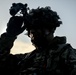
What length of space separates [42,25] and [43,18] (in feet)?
1.10

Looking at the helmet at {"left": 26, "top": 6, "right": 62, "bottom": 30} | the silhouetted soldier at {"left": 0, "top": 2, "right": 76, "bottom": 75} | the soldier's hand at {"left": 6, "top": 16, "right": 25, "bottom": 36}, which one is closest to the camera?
the silhouetted soldier at {"left": 0, "top": 2, "right": 76, "bottom": 75}

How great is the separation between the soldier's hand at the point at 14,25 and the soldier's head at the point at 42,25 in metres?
0.34

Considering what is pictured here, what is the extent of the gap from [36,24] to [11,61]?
1389mm

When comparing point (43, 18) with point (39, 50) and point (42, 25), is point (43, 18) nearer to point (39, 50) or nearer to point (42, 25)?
point (42, 25)

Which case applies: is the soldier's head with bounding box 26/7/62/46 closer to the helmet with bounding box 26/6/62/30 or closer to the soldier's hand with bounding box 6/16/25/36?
the helmet with bounding box 26/6/62/30

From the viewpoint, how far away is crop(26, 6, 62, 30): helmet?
6.32m

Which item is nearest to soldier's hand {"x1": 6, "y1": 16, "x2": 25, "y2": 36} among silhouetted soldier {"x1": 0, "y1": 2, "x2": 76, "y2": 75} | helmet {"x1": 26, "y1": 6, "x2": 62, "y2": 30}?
silhouetted soldier {"x1": 0, "y1": 2, "x2": 76, "y2": 75}

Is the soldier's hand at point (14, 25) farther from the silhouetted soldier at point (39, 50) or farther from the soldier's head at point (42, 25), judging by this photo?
the soldier's head at point (42, 25)

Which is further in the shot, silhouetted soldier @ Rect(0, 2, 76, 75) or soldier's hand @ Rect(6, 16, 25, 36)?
soldier's hand @ Rect(6, 16, 25, 36)

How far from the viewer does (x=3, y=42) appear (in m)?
5.88

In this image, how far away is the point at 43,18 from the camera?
6605mm

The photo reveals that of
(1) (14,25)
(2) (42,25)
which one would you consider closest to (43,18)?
(2) (42,25)

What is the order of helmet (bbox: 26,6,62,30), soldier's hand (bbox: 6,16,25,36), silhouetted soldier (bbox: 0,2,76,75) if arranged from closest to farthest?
silhouetted soldier (bbox: 0,2,76,75) → soldier's hand (bbox: 6,16,25,36) → helmet (bbox: 26,6,62,30)

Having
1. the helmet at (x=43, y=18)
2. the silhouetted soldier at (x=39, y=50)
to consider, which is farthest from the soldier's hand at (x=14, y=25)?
the helmet at (x=43, y=18)
